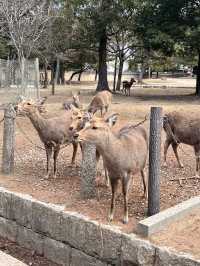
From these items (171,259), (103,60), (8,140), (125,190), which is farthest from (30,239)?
(103,60)

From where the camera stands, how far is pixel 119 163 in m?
6.28

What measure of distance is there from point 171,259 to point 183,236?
48 centimetres

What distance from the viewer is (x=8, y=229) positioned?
7402mm

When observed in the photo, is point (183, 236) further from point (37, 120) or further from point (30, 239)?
point (37, 120)

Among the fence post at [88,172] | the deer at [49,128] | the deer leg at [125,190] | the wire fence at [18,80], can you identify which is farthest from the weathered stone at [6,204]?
the wire fence at [18,80]

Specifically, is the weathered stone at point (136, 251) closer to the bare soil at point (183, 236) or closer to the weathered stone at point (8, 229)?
the bare soil at point (183, 236)

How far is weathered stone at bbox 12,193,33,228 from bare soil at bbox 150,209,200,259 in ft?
6.84

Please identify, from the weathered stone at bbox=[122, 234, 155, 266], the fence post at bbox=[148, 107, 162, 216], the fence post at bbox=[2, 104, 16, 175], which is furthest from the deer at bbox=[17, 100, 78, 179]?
the weathered stone at bbox=[122, 234, 155, 266]

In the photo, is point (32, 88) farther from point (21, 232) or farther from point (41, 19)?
point (21, 232)

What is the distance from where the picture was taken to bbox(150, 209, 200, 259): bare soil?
5308mm

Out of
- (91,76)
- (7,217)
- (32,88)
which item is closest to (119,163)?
(7,217)

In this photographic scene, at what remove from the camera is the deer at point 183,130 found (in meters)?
9.06

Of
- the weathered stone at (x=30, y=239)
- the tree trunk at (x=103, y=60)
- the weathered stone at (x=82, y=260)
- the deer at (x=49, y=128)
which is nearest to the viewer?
the weathered stone at (x=82, y=260)

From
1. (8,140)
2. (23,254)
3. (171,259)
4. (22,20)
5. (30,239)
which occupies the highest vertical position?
(22,20)
